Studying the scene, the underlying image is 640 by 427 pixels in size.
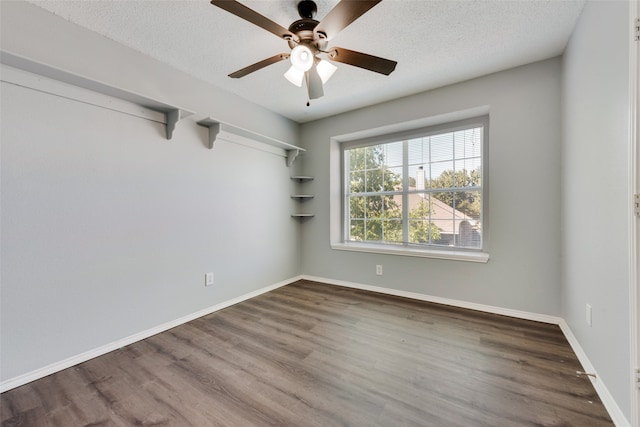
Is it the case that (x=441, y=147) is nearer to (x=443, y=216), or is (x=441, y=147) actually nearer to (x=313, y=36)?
(x=443, y=216)

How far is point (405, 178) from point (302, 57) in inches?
88.8

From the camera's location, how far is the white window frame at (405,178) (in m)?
2.82

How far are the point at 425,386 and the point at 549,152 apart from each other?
7.76ft

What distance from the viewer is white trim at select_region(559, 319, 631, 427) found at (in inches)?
48.7

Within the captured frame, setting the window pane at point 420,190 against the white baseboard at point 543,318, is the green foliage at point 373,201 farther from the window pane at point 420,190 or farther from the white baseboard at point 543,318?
the white baseboard at point 543,318

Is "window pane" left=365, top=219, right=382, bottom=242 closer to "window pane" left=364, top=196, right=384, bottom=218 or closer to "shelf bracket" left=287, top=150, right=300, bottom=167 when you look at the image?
"window pane" left=364, top=196, right=384, bottom=218

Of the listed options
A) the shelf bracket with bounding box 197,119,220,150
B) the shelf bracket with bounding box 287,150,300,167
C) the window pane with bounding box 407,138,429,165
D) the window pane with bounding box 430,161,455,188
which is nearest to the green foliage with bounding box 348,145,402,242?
the window pane with bounding box 407,138,429,165

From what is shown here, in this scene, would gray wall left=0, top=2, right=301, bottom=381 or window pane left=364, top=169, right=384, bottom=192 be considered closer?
gray wall left=0, top=2, right=301, bottom=381

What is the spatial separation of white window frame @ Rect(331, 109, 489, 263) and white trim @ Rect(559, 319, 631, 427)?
914 millimetres

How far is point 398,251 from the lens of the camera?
126 inches

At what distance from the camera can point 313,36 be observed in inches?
64.4

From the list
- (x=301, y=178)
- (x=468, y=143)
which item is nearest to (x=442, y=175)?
(x=468, y=143)

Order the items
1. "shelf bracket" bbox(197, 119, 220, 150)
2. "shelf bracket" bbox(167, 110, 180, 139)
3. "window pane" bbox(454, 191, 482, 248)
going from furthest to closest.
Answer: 1. "window pane" bbox(454, 191, 482, 248)
2. "shelf bracket" bbox(197, 119, 220, 150)
3. "shelf bracket" bbox(167, 110, 180, 139)

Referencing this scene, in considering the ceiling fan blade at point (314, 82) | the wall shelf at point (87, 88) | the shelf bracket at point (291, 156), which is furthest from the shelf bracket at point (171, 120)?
the shelf bracket at point (291, 156)
